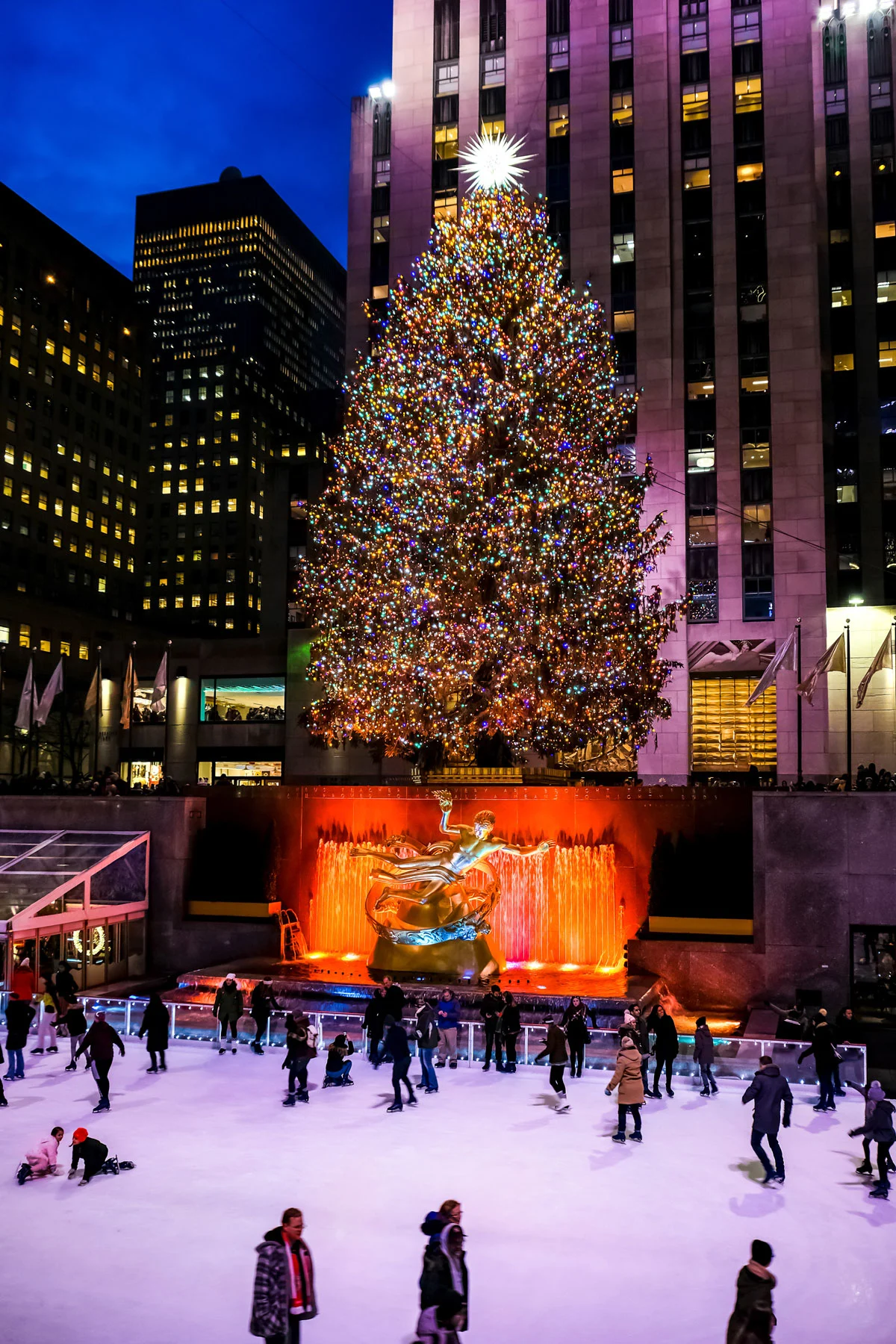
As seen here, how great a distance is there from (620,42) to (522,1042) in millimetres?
47163

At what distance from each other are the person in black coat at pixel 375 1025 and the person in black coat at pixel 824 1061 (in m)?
6.73

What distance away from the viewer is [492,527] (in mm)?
30453

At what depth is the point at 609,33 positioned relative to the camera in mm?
49375

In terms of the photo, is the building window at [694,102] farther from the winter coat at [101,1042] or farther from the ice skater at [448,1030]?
the winter coat at [101,1042]

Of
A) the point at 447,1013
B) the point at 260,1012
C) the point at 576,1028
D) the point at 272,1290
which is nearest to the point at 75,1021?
the point at 260,1012

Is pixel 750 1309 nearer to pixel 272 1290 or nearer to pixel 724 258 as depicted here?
pixel 272 1290

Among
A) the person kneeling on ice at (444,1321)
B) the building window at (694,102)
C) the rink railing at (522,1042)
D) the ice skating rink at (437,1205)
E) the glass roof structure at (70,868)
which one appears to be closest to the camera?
the person kneeling on ice at (444,1321)

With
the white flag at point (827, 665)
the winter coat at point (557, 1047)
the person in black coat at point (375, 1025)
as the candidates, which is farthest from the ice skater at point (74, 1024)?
the white flag at point (827, 665)

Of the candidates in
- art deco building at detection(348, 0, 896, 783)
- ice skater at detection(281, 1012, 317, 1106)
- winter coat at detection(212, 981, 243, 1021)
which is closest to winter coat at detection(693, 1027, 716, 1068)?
ice skater at detection(281, 1012, 317, 1106)

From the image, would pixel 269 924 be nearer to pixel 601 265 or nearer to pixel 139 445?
pixel 601 265

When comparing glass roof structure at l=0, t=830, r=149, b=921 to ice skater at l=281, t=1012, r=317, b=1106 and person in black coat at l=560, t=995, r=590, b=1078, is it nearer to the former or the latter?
ice skater at l=281, t=1012, r=317, b=1106

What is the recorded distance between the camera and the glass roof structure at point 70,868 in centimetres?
2436

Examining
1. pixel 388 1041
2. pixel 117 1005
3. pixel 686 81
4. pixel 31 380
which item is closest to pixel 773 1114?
pixel 388 1041

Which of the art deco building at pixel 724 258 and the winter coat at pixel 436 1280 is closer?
the winter coat at pixel 436 1280
